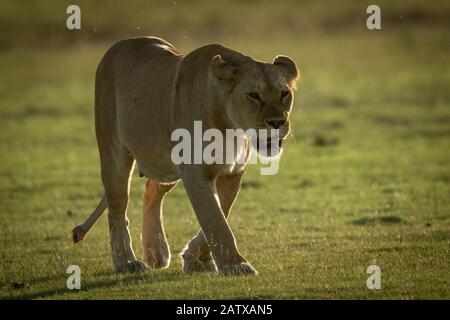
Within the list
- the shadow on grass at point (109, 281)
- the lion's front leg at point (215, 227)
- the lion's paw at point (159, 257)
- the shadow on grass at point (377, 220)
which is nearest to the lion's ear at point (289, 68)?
the lion's front leg at point (215, 227)

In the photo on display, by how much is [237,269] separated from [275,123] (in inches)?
45.4

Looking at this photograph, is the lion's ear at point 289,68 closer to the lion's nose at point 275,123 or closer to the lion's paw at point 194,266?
the lion's nose at point 275,123

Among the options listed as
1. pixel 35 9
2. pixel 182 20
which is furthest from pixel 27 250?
pixel 35 9

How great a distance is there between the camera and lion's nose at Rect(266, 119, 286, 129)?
8398mm

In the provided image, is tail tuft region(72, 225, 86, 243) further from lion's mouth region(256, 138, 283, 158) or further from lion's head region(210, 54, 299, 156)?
lion's mouth region(256, 138, 283, 158)

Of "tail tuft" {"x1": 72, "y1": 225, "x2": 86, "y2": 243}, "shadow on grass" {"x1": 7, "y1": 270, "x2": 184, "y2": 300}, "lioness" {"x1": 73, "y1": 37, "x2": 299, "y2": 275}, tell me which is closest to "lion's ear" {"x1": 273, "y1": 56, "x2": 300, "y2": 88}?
"lioness" {"x1": 73, "y1": 37, "x2": 299, "y2": 275}

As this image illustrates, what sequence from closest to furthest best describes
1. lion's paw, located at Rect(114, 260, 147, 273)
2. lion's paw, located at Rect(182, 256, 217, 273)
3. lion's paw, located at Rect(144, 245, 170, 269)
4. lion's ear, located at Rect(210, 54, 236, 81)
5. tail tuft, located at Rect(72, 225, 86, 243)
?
lion's ear, located at Rect(210, 54, 236, 81) → lion's paw, located at Rect(182, 256, 217, 273) → lion's paw, located at Rect(114, 260, 147, 273) → lion's paw, located at Rect(144, 245, 170, 269) → tail tuft, located at Rect(72, 225, 86, 243)

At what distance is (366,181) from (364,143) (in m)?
4.46

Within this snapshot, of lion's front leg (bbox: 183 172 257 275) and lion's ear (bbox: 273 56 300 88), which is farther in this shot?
lion's ear (bbox: 273 56 300 88)

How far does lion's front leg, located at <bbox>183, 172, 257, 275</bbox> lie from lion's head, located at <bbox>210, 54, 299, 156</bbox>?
550 millimetres

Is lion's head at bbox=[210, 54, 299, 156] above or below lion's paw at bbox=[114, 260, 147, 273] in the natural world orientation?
above

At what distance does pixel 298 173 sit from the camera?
17391mm

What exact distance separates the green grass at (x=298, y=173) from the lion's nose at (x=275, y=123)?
3.79ft

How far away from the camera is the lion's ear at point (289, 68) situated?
8906mm
